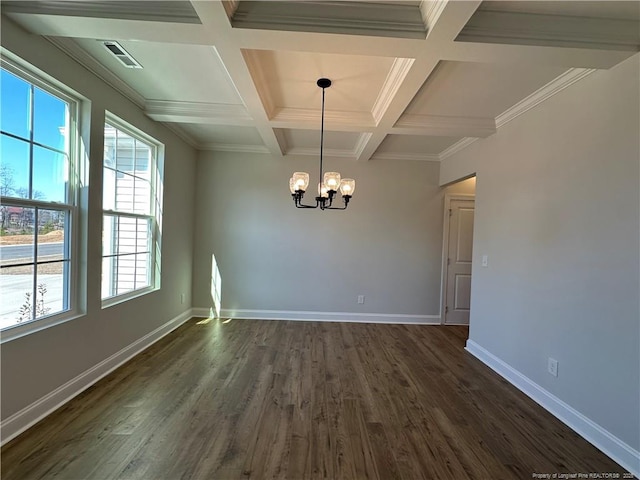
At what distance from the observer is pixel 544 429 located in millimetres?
2166

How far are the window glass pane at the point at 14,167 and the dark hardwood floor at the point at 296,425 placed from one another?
1.56 meters

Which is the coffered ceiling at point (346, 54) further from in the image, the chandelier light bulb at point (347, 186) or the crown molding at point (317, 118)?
the chandelier light bulb at point (347, 186)

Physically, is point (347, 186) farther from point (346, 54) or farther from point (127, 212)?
point (127, 212)

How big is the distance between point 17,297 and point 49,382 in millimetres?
665

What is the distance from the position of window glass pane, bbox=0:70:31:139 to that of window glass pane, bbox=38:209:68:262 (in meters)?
0.54

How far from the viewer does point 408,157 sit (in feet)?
15.3

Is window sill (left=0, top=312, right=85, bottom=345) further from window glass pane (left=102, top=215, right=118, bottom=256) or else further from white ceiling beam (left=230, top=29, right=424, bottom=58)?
white ceiling beam (left=230, top=29, right=424, bottom=58)

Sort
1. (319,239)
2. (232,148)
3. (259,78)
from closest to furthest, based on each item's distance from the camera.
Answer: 1. (259,78)
2. (232,148)
3. (319,239)

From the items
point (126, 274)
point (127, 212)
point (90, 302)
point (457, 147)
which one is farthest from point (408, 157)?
point (90, 302)

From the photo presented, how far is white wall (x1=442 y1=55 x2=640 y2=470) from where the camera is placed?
73.5 inches

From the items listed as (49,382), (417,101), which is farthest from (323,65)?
(49,382)

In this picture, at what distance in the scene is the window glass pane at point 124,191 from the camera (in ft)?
9.74

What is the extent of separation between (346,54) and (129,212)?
2631 millimetres

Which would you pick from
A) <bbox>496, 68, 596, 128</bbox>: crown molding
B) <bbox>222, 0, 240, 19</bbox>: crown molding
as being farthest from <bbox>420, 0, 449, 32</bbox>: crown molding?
<bbox>496, 68, 596, 128</bbox>: crown molding
